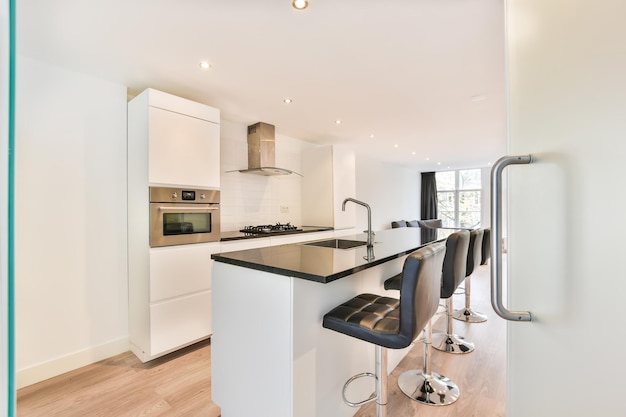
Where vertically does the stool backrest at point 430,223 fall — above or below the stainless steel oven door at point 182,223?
below

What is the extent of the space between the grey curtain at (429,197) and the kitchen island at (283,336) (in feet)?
26.6

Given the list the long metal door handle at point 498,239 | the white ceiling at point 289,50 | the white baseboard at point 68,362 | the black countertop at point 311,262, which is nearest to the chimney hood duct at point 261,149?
the white ceiling at point 289,50

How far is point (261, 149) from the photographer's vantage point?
11.9 ft

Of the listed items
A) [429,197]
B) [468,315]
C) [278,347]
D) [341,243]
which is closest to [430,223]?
[429,197]

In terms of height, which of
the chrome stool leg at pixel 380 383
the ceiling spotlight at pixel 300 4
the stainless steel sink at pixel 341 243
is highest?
the ceiling spotlight at pixel 300 4

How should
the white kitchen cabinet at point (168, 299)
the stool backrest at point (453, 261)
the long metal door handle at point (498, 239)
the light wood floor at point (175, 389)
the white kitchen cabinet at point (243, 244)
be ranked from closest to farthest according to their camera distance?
the long metal door handle at point (498, 239) < the light wood floor at point (175, 389) < the stool backrest at point (453, 261) < the white kitchen cabinet at point (168, 299) < the white kitchen cabinet at point (243, 244)

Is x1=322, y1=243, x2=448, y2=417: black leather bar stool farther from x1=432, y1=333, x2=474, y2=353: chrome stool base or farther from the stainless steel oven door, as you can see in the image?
the stainless steel oven door

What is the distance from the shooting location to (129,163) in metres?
2.53

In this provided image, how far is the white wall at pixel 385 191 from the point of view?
6.32m

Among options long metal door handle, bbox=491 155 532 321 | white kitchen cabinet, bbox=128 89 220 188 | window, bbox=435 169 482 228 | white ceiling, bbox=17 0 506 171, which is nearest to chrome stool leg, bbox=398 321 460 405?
long metal door handle, bbox=491 155 532 321

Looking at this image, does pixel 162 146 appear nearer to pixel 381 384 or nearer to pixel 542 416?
pixel 381 384

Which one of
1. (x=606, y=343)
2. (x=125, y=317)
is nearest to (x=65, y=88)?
(x=125, y=317)

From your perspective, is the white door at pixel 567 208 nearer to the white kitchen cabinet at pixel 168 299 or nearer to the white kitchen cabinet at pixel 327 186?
the white kitchen cabinet at pixel 168 299

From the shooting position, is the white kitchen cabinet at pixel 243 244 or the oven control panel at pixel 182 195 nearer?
the oven control panel at pixel 182 195
